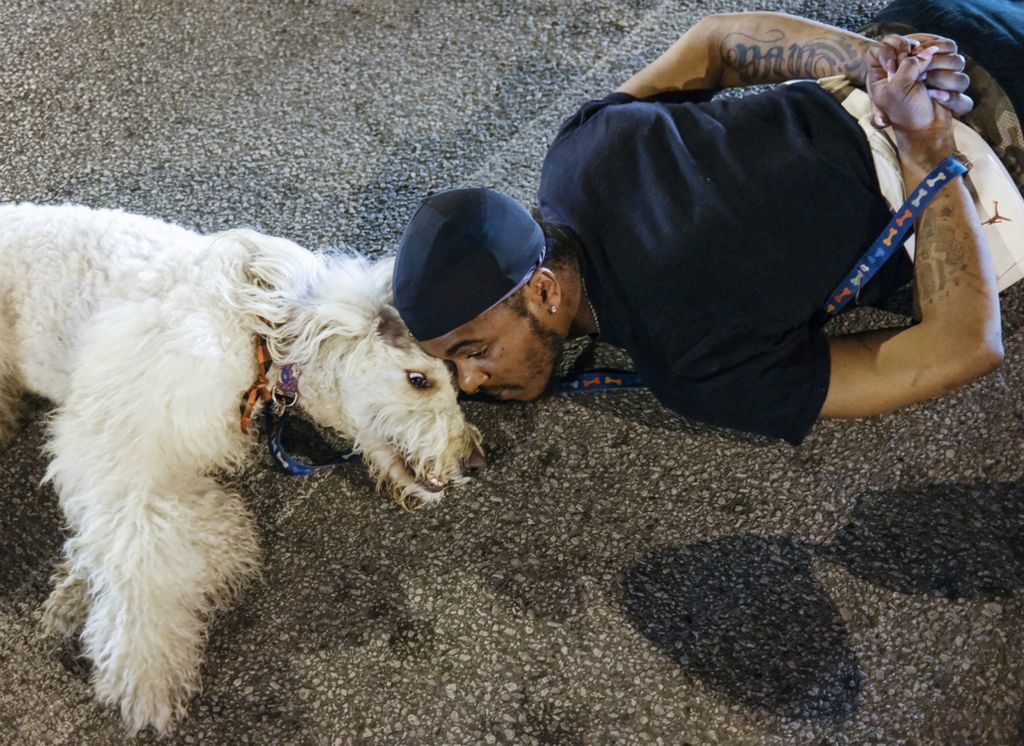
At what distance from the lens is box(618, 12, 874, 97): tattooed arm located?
74.7 inches

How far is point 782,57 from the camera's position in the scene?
196 centimetres

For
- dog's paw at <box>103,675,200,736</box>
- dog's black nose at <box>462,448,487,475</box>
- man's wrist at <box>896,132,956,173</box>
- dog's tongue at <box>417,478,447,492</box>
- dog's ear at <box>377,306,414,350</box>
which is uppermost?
man's wrist at <box>896,132,956,173</box>

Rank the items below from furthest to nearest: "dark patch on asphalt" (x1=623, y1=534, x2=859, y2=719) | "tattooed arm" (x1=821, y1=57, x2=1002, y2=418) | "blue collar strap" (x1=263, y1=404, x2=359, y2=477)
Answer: "blue collar strap" (x1=263, y1=404, x2=359, y2=477) → "dark patch on asphalt" (x1=623, y1=534, x2=859, y2=719) → "tattooed arm" (x1=821, y1=57, x2=1002, y2=418)

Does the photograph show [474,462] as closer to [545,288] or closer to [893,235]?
[545,288]

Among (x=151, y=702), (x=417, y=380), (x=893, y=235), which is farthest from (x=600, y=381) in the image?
(x=151, y=702)

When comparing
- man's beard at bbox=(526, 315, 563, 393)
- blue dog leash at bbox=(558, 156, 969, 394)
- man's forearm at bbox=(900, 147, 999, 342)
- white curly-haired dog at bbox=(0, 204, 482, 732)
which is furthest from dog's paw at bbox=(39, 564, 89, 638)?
man's forearm at bbox=(900, 147, 999, 342)

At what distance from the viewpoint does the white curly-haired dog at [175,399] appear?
158 centimetres

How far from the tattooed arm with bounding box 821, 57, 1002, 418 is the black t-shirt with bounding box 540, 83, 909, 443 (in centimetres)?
7

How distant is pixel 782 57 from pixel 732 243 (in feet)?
2.09

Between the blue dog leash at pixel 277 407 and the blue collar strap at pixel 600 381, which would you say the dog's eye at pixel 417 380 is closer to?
the blue dog leash at pixel 277 407

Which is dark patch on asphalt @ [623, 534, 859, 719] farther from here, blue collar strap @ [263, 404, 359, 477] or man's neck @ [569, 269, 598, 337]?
blue collar strap @ [263, 404, 359, 477]

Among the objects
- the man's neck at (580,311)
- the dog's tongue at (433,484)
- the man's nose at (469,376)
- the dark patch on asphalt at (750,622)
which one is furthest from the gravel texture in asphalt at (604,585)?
the man's nose at (469,376)

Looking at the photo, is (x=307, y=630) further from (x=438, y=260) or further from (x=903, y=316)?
(x=903, y=316)

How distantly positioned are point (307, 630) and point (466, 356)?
71cm
